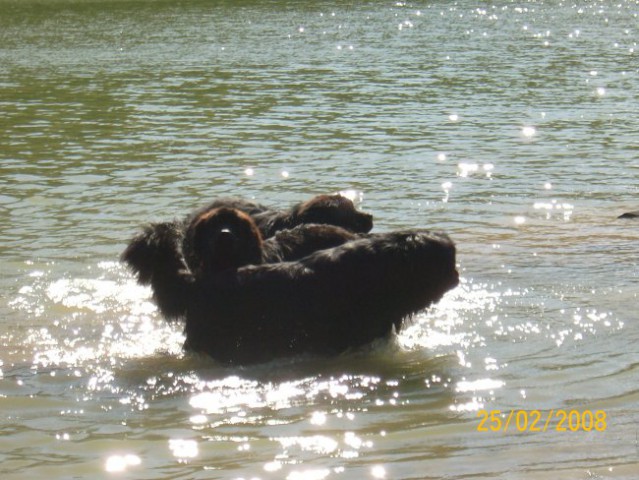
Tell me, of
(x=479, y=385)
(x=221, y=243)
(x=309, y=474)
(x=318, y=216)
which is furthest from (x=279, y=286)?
(x=309, y=474)

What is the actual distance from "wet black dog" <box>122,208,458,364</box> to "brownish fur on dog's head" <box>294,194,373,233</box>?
1.35 metres

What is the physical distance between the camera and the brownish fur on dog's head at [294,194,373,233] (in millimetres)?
8820

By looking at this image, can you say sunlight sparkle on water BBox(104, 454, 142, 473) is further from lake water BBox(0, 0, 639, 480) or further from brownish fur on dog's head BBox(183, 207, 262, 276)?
brownish fur on dog's head BBox(183, 207, 262, 276)

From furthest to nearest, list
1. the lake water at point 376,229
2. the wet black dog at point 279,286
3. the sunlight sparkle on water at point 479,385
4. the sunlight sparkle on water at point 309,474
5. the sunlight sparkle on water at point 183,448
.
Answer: the wet black dog at point 279,286, the sunlight sparkle on water at point 479,385, the lake water at point 376,229, the sunlight sparkle on water at point 183,448, the sunlight sparkle on water at point 309,474

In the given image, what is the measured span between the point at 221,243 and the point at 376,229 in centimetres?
404

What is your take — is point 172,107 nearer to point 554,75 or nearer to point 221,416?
point 554,75

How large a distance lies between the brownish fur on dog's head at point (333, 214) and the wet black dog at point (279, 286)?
1.35 meters

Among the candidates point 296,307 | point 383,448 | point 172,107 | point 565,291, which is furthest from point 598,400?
point 172,107

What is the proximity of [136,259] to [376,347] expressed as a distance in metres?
1.52

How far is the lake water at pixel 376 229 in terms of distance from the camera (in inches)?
234

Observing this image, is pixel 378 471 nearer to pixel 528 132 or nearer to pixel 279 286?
pixel 279 286

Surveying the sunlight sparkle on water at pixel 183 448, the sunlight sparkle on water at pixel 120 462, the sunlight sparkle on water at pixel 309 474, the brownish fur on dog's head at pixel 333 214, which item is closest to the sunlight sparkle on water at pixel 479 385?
the sunlight sparkle on water at pixel 309 474

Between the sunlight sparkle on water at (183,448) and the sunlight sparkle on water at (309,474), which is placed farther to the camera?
the sunlight sparkle on water at (183,448)

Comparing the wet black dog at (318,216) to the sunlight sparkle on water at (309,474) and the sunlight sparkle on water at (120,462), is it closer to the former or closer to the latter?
the sunlight sparkle on water at (120,462)
